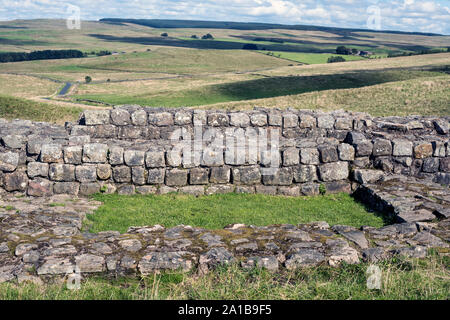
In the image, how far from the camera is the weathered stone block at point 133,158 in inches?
443

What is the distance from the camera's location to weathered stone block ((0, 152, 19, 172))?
11.0 m

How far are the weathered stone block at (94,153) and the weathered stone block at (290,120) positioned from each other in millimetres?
5754

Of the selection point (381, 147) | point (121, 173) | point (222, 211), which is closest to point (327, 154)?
point (381, 147)

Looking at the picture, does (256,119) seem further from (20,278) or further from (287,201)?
(20,278)

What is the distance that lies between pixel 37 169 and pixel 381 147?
30.4 feet

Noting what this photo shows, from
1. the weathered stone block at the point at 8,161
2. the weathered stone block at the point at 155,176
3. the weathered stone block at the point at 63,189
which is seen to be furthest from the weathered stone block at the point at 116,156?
the weathered stone block at the point at 8,161

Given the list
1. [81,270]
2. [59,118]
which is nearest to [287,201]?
[81,270]

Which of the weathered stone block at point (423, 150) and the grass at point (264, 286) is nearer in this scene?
the grass at point (264, 286)

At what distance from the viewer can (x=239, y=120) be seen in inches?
539

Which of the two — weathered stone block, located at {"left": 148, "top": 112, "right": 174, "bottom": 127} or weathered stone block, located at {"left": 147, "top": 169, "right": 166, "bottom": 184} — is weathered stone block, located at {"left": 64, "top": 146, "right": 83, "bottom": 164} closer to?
weathered stone block, located at {"left": 147, "top": 169, "right": 166, "bottom": 184}

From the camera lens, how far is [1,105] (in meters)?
29.1

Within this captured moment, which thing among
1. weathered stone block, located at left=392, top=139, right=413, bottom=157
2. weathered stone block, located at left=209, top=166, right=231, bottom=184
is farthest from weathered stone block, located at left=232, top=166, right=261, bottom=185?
weathered stone block, located at left=392, top=139, right=413, bottom=157

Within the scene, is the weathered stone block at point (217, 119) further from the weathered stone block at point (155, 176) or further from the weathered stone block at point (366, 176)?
the weathered stone block at point (366, 176)
